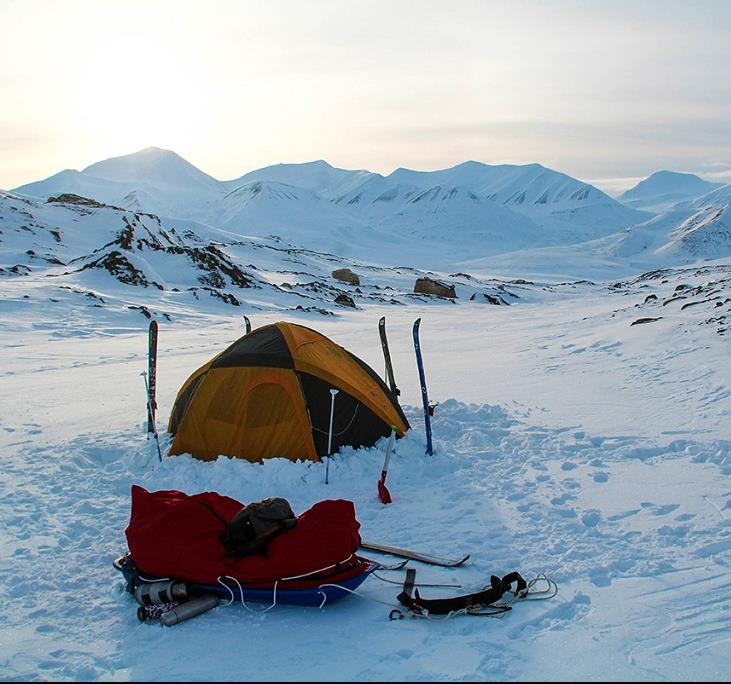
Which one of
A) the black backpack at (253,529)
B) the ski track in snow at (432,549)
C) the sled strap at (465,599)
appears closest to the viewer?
the ski track in snow at (432,549)

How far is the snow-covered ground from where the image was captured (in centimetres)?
431

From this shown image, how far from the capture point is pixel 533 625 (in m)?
4.62

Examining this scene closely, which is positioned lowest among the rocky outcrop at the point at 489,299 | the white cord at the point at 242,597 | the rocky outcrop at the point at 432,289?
the white cord at the point at 242,597

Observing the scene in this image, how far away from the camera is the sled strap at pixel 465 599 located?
4816mm

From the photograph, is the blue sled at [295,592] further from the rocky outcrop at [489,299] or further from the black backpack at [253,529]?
the rocky outcrop at [489,299]

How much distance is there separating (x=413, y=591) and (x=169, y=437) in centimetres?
482

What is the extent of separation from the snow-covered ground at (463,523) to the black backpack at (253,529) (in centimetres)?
45

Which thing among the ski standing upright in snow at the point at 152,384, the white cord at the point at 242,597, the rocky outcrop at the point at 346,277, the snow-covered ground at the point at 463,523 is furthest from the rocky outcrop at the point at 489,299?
the white cord at the point at 242,597

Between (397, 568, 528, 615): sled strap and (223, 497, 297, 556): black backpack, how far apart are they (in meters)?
1.07

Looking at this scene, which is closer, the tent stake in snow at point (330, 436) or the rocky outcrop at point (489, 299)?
the tent stake in snow at point (330, 436)

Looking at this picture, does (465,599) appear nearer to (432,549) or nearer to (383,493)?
(432,549)

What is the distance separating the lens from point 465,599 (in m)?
4.89

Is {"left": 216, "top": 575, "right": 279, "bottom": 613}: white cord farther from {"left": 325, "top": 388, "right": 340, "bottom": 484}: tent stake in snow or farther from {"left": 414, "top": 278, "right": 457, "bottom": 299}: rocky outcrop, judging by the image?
{"left": 414, "top": 278, "right": 457, "bottom": 299}: rocky outcrop

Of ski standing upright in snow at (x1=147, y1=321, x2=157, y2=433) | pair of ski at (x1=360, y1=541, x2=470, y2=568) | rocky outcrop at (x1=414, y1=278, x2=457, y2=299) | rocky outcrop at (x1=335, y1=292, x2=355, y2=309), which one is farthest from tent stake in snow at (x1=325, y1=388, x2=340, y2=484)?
rocky outcrop at (x1=414, y1=278, x2=457, y2=299)
